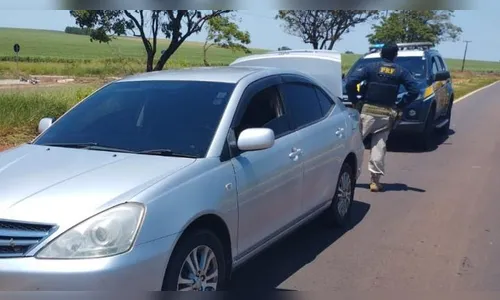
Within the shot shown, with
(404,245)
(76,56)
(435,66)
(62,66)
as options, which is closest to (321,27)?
(435,66)

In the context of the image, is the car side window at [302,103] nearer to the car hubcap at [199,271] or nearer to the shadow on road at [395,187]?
the car hubcap at [199,271]

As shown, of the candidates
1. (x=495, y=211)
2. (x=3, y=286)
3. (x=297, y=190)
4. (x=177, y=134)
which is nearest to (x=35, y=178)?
(x=3, y=286)

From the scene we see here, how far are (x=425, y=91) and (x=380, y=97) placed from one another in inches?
156

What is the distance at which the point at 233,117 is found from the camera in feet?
14.3

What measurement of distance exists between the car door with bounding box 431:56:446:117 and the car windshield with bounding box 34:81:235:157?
8261 mm

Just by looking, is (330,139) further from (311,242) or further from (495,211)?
(495,211)

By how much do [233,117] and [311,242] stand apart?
5.92ft

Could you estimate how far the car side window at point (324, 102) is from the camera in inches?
231

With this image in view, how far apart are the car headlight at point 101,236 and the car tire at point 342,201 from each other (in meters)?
2.97

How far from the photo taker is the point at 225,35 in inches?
826

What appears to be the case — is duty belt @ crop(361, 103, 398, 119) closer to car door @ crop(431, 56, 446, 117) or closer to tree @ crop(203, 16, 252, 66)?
car door @ crop(431, 56, 446, 117)

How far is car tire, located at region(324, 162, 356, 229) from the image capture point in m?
5.93

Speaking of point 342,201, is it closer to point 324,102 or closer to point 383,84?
point 324,102

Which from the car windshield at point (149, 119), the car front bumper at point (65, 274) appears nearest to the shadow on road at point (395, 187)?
the car windshield at point (149, 119)
